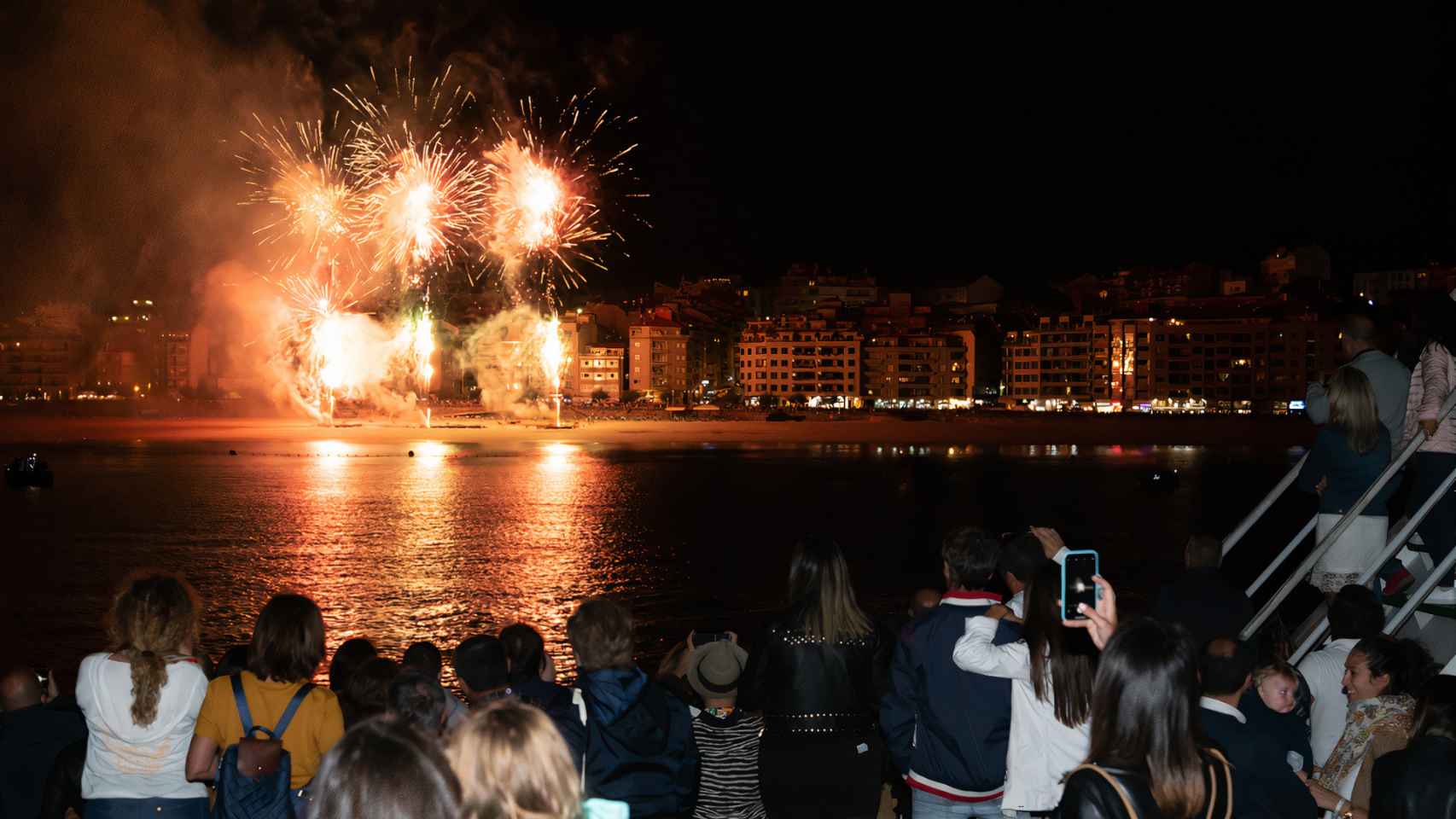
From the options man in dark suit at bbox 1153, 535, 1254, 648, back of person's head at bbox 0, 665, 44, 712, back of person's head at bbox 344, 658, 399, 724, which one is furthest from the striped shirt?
back of person's head at bbox 0, 665, 44, 712

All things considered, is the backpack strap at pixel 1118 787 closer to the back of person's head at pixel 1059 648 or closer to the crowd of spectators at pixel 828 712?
the crowd of spectators at pixel 828 712

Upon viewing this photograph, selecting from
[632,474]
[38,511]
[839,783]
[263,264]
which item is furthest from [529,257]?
[839,783]

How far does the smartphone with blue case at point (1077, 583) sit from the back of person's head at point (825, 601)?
1.15 meters

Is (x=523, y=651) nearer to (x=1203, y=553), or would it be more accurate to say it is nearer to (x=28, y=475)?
(x=1203, y=553)

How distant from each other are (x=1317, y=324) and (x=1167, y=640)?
14355cm

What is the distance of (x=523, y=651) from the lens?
4.81m

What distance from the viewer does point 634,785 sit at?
4.06m

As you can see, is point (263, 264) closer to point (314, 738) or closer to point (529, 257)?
point (529, 257)

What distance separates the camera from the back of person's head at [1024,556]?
4.24 metres

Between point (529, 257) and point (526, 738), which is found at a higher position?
point (529, 257)

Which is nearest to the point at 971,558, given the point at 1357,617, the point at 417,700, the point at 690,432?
the point at 417,700

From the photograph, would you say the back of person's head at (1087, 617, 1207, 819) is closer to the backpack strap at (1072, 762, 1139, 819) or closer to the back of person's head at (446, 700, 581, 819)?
the backpack strap at (1072, 762, 1139, 819)

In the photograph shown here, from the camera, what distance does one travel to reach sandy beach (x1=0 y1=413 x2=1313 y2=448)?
230 ft

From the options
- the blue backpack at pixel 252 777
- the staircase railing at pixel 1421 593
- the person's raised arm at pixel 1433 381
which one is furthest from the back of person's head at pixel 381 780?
the person's raised arm at pixel 1433 381
